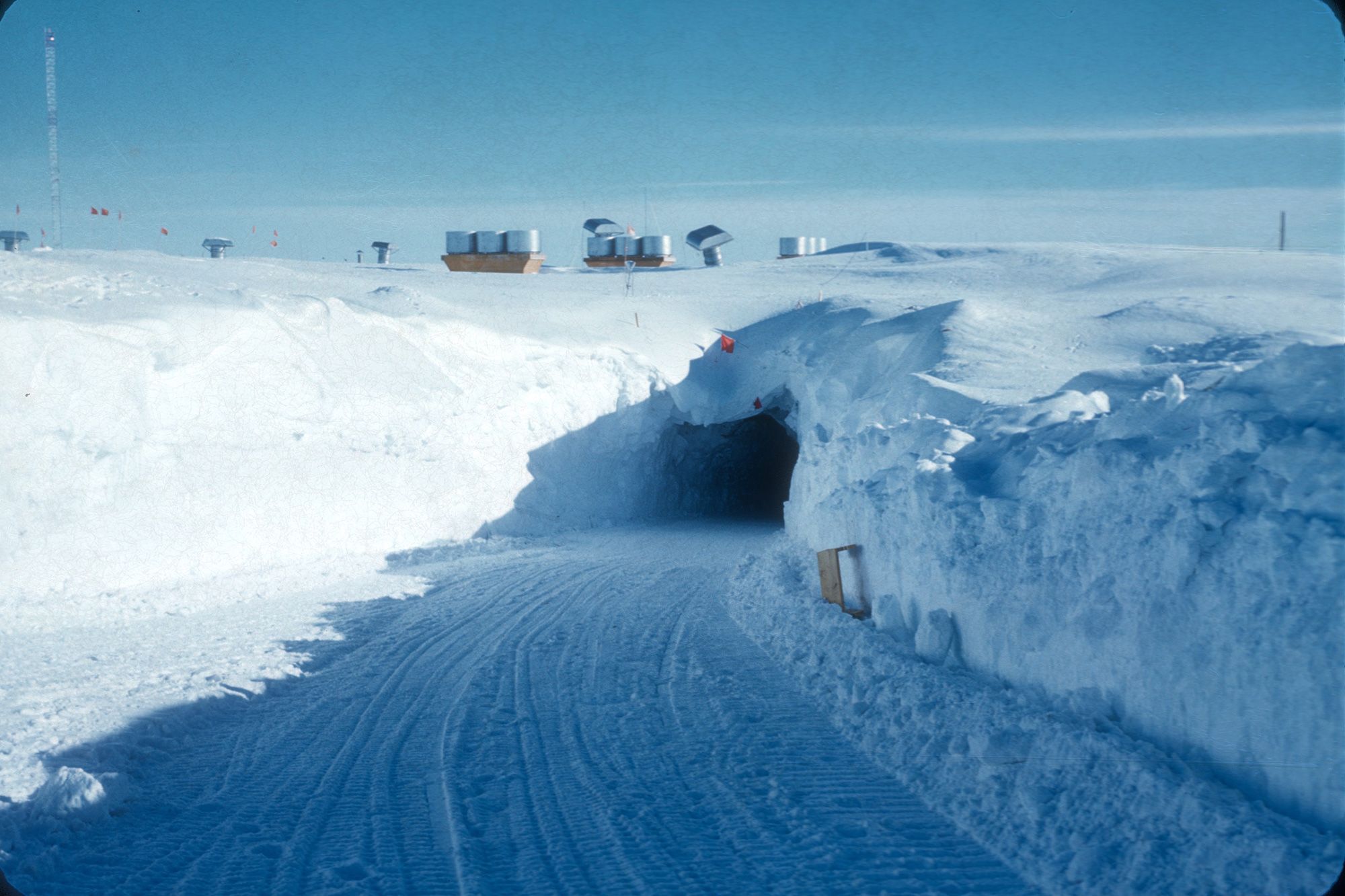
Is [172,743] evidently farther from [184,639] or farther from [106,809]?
[184,639]

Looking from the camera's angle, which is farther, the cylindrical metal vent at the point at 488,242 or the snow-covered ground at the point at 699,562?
the cylindrical metal vent at the point at 488,242

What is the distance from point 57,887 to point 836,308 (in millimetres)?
18730

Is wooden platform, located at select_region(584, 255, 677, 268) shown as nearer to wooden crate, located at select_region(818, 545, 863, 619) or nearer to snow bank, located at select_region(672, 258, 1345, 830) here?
snow bank, located at select_region(672, 258, 1345, 830)

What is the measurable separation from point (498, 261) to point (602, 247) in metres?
5.79

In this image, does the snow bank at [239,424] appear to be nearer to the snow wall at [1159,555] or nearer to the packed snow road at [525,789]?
the packed snow road at [525,789]

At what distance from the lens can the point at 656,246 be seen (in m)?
40.2

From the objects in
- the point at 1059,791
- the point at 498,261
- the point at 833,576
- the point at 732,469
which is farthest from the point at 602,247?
the point at 1059,791

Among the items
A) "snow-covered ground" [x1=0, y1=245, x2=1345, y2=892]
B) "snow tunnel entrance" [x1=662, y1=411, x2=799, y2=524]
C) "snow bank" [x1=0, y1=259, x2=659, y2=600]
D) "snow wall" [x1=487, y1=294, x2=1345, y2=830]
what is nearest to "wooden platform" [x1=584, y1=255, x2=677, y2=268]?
"snow tunnel entrance" [x1=662, y1=411, x2=799, y2=524]

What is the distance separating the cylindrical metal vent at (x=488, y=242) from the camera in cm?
3734

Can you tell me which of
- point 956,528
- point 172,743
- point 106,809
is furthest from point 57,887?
point 956,528

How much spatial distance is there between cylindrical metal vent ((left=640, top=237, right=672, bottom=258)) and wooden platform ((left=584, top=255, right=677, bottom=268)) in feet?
0.46

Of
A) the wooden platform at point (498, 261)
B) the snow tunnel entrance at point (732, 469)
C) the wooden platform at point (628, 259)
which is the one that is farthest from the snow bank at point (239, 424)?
the wooden platform at point (628, 259)

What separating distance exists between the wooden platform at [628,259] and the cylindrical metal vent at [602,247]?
A: 0.10m

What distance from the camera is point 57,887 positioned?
4762 mm
